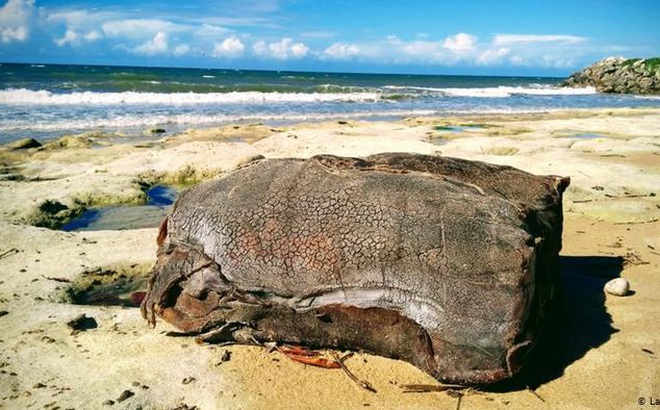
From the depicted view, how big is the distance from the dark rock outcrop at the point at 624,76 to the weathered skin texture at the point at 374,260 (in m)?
51.1

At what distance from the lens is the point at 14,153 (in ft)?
34.3

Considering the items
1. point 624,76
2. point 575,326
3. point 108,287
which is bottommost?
point 108,287

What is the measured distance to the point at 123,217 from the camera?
6.39 meters

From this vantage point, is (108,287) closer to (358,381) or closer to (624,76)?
(358,381)

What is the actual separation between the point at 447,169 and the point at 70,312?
2917 mm

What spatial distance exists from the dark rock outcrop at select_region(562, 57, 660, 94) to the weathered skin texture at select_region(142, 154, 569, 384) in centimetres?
5111

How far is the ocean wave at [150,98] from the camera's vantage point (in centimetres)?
2458

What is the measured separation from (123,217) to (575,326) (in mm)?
5291

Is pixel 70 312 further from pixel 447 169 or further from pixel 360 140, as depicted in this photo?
pixel 360 140

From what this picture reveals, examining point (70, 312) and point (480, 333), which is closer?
point (480, 333)

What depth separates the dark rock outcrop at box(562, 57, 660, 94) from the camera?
4553 cm

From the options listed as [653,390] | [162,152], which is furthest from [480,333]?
[162,152]

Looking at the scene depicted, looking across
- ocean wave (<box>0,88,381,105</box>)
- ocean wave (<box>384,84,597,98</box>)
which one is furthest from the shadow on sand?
ocean wave (<box>384,84,597,98</box>)

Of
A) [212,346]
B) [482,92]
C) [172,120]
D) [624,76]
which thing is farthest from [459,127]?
[624,76]
